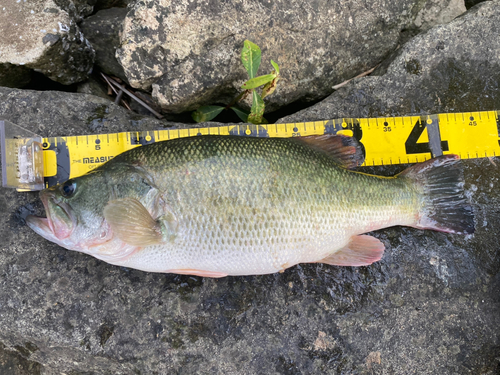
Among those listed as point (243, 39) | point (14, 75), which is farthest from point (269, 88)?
point (14, 75)

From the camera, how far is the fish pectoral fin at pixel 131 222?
6.72ft

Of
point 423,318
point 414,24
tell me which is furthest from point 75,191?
point 414,24

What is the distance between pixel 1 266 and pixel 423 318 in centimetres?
303

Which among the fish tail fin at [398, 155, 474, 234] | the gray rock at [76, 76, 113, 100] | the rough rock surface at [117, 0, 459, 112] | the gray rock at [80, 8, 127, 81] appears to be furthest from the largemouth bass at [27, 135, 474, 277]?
the gray rock at [80, 8, 127, 81]

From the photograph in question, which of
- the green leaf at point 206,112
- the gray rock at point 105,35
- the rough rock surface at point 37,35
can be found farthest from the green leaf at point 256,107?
the rough rock surface at point 37,35

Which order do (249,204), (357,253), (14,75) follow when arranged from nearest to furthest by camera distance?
(249,204)
(357,253)
(14,75)

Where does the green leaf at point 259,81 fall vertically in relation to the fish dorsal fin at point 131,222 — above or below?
above

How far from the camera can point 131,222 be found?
2043mm

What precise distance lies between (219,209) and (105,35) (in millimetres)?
2021

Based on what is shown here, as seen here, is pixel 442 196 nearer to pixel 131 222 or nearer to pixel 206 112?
pixel 206 112

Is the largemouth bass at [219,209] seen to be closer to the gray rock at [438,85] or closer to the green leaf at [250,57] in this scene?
the green leaf at [250,57]

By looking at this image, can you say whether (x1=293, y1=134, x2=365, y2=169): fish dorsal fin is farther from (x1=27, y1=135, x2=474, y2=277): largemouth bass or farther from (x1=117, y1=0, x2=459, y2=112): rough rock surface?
(x1=117, y1=0, x2=459, y2=112): rough rock surface

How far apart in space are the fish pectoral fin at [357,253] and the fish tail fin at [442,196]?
1.31 feet

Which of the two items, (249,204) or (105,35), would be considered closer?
(249,204)
